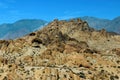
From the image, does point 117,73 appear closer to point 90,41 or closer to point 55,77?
point 55,77

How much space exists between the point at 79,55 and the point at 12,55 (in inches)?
555

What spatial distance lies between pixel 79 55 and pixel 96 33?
270 feet

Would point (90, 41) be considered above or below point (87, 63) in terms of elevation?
above

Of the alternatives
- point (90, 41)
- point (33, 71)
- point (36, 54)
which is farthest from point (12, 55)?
point (90, 41)

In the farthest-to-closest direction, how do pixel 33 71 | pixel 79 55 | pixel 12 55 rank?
pixel 12 55 → pixel 79 55 → pixel 33 71

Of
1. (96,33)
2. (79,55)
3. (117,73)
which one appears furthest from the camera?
(96,33)

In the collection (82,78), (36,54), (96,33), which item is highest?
(96,33)

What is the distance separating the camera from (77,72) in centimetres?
5638

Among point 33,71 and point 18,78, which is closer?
point 18,78

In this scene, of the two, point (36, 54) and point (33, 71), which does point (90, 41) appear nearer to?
point (36, 54)

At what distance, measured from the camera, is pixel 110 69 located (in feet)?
204

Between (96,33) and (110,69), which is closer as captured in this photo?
(110,69)

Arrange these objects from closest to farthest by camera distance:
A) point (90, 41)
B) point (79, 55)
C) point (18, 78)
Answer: point (18, 78), point (79, 55), point (90, 41)

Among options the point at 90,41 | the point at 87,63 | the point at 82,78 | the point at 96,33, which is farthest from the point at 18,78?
the point at 96,33
